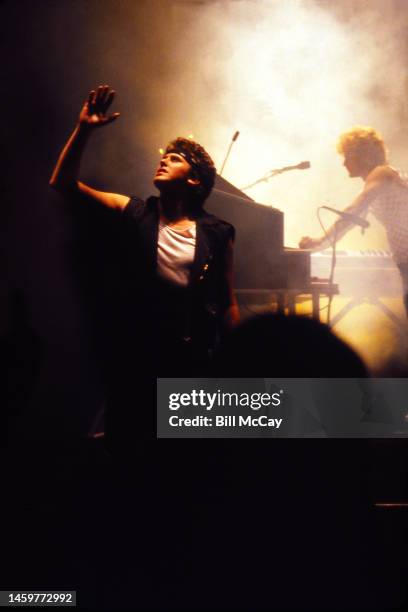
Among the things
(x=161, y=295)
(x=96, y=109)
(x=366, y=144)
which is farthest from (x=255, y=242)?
(x=96, y=109)

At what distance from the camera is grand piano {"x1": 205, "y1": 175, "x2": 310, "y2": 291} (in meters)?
1.91

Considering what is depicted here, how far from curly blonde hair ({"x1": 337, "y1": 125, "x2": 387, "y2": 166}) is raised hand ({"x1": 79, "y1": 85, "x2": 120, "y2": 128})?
4.28 ft

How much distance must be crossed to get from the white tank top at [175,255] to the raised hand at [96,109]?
32 centimetres

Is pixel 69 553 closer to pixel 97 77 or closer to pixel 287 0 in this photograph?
pixel 97 77

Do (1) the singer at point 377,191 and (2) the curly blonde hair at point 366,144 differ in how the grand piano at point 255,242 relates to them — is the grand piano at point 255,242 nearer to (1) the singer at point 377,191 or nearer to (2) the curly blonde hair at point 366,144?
(1) the singer at point 377,191

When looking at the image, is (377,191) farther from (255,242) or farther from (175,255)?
(175,255)

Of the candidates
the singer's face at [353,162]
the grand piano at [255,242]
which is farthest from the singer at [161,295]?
the singer's face at [353,162]

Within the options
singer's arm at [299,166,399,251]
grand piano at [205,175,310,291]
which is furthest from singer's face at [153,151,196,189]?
singer's arm at [299,166,399,251]

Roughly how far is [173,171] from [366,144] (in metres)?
1.15

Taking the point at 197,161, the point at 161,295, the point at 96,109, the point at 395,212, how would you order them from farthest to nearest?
the point at 395,212 → the point at 197,161 → the point at 161,295 → the point at 96,109

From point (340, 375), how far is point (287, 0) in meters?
1.62

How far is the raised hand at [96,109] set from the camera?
1137 millimetres

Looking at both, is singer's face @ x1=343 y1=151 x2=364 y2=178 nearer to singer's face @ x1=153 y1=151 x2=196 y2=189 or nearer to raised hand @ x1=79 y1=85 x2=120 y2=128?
singer's face @ x1=153 y1=151 x2=196 y2=189

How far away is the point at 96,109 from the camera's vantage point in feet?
3.80
